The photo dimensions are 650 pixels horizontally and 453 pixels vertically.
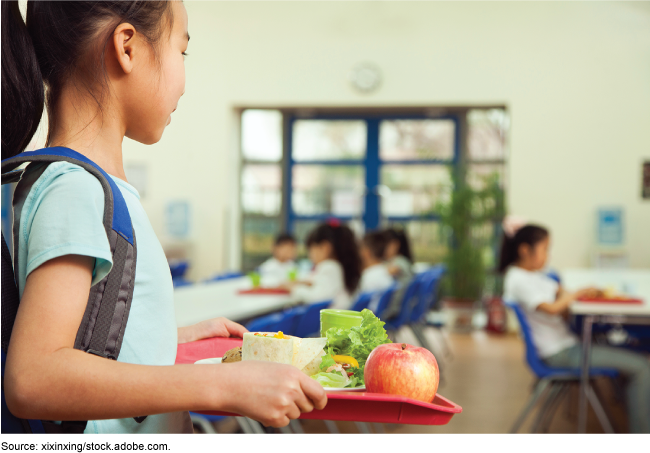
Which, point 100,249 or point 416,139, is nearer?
point 100,249

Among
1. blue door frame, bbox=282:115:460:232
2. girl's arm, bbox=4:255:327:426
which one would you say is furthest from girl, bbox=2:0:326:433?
blue door frame, bbox=282:115:460:232

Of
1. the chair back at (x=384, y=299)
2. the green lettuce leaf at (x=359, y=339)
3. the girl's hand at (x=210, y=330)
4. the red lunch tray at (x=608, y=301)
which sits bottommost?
the chair back at (x=384, y=299)

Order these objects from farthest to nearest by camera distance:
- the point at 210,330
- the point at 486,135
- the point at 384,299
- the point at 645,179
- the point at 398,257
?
the point at 486,135
the point at 645,179
the point at 398,257
the point at 384,299
the point at 210,330

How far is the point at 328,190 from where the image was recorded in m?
7.91

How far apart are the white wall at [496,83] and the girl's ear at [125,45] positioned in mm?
6278

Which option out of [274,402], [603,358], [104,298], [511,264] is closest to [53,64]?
[104,298]

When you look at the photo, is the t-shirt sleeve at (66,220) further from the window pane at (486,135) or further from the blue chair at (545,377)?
the window pane at (486,135)

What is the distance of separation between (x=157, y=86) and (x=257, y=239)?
289 inches

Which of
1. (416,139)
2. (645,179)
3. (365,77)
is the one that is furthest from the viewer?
(416,139)

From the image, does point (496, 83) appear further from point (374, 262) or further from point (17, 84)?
point (17, 84)

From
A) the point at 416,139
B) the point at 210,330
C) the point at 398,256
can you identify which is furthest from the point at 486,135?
the point at 210,330

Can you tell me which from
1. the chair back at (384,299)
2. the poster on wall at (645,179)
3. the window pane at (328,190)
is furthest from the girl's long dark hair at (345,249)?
the poster on wall at (645,179)

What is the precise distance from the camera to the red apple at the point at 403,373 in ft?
2.03

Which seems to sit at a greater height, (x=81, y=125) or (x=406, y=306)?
(x=81, y=125)
